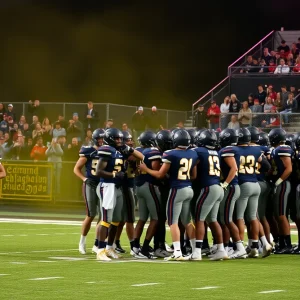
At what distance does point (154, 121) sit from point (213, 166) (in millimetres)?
14043

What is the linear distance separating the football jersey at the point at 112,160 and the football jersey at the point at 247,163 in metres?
1.79

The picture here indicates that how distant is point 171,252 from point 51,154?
1169 cm

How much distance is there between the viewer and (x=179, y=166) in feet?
42.0

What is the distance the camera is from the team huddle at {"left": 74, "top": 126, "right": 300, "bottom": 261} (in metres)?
12.9

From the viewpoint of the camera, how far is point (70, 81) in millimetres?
33188

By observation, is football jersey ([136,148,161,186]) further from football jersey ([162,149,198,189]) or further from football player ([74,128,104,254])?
football player ([74,128,104,254])

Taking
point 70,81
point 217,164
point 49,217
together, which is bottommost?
point 49,217

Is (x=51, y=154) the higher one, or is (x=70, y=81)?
(x=70, y=81)

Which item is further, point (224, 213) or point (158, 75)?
point (158, 75)

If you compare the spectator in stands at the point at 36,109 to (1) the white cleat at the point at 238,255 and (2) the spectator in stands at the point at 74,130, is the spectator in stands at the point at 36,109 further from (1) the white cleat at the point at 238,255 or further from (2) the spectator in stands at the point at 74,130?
(1) the white cleat at the point at 238,255

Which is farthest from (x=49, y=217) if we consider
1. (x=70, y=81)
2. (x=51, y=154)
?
(x=70, y=81)

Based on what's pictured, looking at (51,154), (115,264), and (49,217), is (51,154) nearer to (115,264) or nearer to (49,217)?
(49,217)

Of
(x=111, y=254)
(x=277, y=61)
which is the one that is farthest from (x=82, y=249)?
(x=277, y=61)

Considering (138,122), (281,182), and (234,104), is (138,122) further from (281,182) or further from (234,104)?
(281,182)
